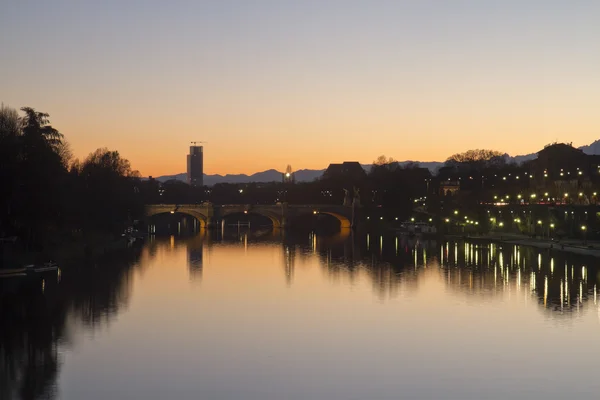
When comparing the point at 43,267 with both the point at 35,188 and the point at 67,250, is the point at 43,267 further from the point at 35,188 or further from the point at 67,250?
the point at 67,250

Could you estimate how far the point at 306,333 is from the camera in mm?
35594

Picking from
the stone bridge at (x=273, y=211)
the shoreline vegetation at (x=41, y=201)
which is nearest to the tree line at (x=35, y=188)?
the shoreline vegetation at (x=41, y=201)

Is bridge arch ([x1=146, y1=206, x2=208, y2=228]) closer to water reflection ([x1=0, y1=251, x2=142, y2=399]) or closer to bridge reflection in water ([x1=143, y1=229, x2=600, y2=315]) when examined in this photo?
bridge reflection in water ([x1=143, y1=229, x2=600, y2=315])

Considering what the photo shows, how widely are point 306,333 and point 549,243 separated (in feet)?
172

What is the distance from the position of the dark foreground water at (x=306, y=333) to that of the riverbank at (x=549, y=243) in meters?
9.50

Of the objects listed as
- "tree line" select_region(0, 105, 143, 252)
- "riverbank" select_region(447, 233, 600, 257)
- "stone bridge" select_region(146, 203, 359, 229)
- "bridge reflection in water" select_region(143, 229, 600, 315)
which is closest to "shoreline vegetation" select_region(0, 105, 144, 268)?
"tree line" select_region(0, 105, 143, 252)

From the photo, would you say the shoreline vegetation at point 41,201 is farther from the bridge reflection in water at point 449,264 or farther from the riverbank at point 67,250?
the bridge reflection in water at point 449,264

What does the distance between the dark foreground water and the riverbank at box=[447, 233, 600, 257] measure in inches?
374

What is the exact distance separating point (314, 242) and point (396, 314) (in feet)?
189

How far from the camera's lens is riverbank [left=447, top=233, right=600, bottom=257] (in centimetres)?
7281

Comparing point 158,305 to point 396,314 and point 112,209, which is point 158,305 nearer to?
point 396,314

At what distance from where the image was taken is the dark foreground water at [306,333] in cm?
2666

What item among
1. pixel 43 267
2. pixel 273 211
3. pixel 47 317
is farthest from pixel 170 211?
pixel 47 317

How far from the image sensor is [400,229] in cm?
12156
